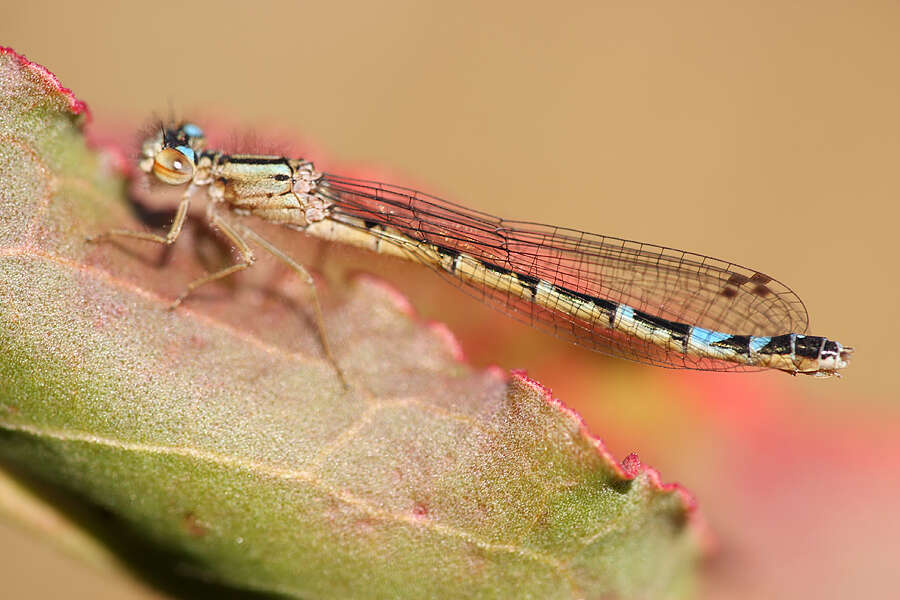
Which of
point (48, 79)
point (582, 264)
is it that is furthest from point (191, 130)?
point (582, 264)

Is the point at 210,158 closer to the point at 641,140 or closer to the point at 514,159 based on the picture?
the point at 514,159

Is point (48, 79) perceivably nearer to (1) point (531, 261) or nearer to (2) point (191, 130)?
(2) point (191, 130)

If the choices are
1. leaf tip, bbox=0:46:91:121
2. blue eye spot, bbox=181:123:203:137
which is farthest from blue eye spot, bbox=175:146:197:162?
leaf tip, bbox=0:46:91:121

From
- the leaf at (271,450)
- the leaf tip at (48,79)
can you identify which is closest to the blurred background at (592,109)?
the leaf tip at (48,79)

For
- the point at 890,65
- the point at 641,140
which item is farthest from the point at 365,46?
the point at 890,65

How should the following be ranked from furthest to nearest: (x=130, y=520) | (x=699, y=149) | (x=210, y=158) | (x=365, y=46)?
(x=365, y=46)
(x=699, y=149)
(x=210, y=158)
(x=130, y=520)
